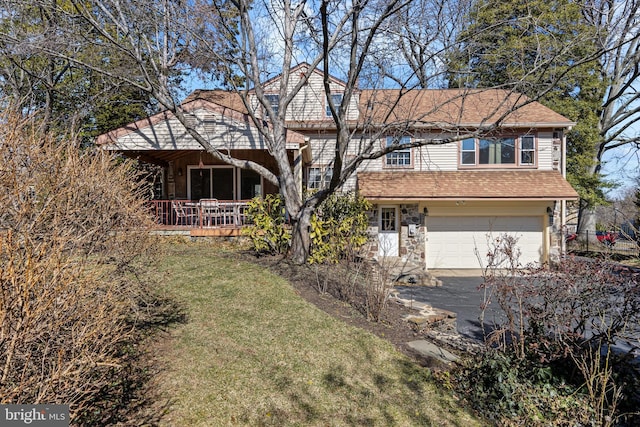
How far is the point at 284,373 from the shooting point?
15.2 feet

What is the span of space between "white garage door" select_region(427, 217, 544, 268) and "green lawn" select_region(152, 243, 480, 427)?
8752mm

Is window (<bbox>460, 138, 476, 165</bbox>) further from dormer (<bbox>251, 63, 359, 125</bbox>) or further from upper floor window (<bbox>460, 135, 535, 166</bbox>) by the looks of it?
dormer (<bbox>251, 63, 359, 125</bbox>)

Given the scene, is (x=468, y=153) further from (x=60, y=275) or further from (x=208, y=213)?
(x=60, y=275)

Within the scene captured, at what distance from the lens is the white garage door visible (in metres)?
14.1

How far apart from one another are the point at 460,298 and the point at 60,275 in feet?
30.3

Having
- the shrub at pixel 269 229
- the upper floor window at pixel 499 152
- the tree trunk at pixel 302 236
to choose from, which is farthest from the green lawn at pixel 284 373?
the upper floor window at pixel 499 152

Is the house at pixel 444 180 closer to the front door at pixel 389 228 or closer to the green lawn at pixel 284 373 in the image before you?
the front door at pixel 389 228

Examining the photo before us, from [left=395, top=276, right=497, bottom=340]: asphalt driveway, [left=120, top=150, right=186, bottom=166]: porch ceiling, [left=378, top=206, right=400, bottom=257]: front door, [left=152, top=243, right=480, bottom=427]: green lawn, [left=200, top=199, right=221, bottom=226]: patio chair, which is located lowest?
[left=395, top=276, right=497, bottom=340]: asphalt driveway

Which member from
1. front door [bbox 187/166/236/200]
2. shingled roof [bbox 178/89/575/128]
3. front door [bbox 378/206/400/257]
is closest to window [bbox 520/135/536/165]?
shingled roof [bbox 178/89/575/128]

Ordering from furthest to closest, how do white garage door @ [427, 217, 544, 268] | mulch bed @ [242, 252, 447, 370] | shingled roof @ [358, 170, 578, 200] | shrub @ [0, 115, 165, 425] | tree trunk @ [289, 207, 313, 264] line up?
1. white garage door @ [427, 217, 544, 268]
2. shingled roof @ [358, 170, 578, 200]
3. tree trunk @ [289, 207, 313, 264]
4. mulch bed @ [242, 252, 447, 370]
5. shrub @ [0, 115, 165, 425]

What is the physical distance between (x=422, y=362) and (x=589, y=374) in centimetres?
193

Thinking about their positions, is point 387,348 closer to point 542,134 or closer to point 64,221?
point 64,221

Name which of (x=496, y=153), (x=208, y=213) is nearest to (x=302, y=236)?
(x=208, y=213)

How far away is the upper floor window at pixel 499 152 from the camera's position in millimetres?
14430
